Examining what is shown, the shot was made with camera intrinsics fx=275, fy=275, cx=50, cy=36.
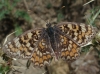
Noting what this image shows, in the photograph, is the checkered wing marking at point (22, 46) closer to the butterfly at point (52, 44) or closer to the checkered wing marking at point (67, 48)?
the butterfly at point (52, 44)

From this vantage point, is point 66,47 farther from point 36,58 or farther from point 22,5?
point 22,5

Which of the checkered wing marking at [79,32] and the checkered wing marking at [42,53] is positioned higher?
the checkered wing marking at [79,32]

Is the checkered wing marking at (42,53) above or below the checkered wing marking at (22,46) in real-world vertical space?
below

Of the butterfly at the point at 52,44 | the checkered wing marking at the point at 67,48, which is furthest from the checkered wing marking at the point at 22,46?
the checkered wing marking at the point at 67,48

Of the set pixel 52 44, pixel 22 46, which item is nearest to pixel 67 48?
pixel 52 44

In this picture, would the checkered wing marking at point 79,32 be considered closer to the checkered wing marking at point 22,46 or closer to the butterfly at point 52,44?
the butterfly at point 52,44

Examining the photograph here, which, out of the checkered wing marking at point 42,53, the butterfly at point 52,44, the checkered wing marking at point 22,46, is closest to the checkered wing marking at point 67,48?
the butterfly at point 52,44

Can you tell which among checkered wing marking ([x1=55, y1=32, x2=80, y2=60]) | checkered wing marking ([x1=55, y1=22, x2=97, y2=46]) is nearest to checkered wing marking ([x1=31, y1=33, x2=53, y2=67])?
checkered wing marking ([x1=55, y1=32, x2=80, y2=60])
